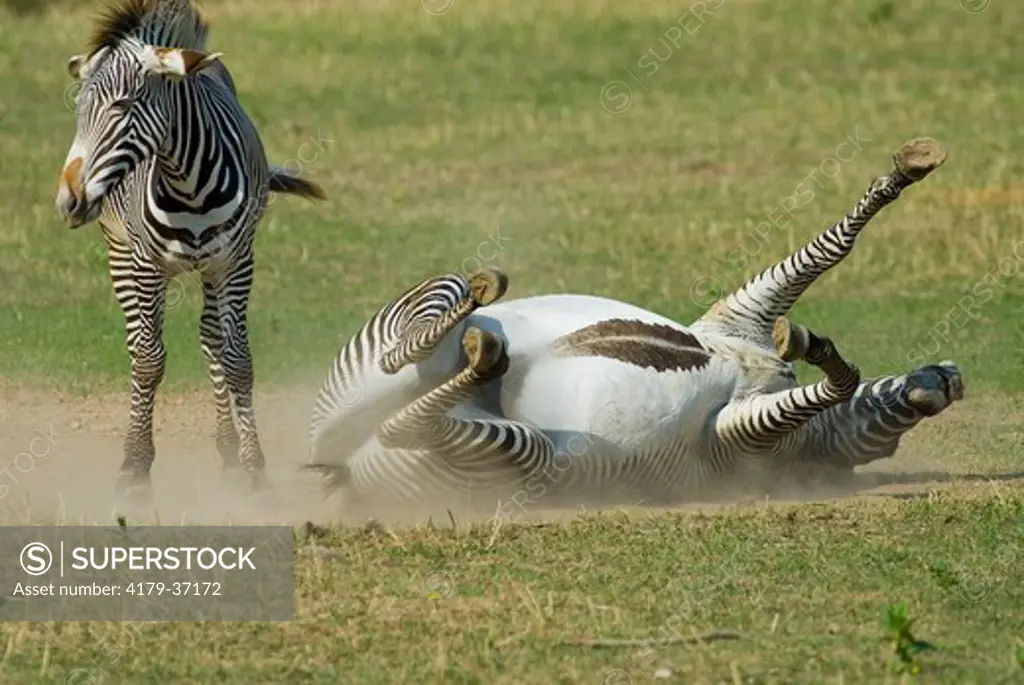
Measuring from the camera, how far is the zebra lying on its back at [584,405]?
321 inches

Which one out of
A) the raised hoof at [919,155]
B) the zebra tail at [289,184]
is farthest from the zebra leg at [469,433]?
the zebra tail at [289,184]

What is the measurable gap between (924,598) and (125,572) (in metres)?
2.72

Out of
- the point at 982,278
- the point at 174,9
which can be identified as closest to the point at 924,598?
the point at 174,9

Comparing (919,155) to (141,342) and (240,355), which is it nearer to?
(240,355)

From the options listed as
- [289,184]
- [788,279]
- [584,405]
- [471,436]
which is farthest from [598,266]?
[471,436]

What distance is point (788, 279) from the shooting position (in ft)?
30.6

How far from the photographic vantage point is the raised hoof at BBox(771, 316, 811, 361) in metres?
8.00

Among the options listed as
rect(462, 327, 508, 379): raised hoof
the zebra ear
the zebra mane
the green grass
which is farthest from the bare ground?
the zebra mane

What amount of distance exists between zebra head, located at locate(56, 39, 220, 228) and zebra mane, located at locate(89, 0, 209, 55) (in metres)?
0.06

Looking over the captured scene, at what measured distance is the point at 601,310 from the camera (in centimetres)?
883

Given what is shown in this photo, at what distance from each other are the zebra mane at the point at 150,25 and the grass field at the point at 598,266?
2.07m

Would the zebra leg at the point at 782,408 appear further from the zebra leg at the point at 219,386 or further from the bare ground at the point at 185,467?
the zebra leg at the point at 219,386

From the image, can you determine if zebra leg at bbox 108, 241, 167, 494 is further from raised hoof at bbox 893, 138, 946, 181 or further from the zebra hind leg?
raised hoof at bbox 893, 138, 946, 181

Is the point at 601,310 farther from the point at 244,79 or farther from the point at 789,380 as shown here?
the point at 244,79
